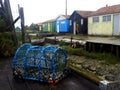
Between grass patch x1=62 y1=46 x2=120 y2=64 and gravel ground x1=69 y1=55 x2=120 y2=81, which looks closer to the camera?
gravel ground x1=69 y1=55 x2=120 y2=81

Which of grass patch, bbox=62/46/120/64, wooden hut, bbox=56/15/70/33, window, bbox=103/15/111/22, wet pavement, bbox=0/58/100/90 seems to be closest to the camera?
wet pavement, bbox=0/58/100/90

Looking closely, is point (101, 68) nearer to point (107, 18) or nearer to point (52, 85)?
point (52, 85)

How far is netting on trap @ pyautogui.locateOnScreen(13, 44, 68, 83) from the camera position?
22.6 feet

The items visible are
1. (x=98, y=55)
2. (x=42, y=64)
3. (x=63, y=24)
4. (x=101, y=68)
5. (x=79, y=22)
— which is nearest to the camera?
(x=42, y=64)

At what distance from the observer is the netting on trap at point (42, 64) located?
22.6ft

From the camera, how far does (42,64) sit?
7.06m

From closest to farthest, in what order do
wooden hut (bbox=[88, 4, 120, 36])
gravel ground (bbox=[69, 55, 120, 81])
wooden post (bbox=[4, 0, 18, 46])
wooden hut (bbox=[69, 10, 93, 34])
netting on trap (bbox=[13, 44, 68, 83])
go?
1. netting on trap (bbox=[13, 44, 68, 83])
2. gravel ground (bbox=[69, 55, 120, 81])
3. wooden post (bbox=[4, 0, 18, 46])
4. wooden hut (bbox=[88, 4, 120, 36])
5. wooden hut (bbox=[69, 10, 93, 34])

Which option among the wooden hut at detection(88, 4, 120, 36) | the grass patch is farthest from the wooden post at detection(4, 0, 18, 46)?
the wooden hut at detection(88, 4, 120, 36)

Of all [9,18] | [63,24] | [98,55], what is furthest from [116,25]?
[63,24]

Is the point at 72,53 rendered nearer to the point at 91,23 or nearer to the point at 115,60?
the point at 115,60

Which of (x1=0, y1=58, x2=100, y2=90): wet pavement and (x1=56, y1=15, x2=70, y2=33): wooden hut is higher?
(x1=56, y1=15, x2=70, y2=33): wooden hut

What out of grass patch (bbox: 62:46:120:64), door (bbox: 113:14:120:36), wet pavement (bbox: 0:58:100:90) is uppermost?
door (bbox: 113:14:120:36)

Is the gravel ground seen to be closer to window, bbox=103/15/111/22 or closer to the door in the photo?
the door

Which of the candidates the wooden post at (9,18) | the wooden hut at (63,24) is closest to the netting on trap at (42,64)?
the wooden post at (9,18)
